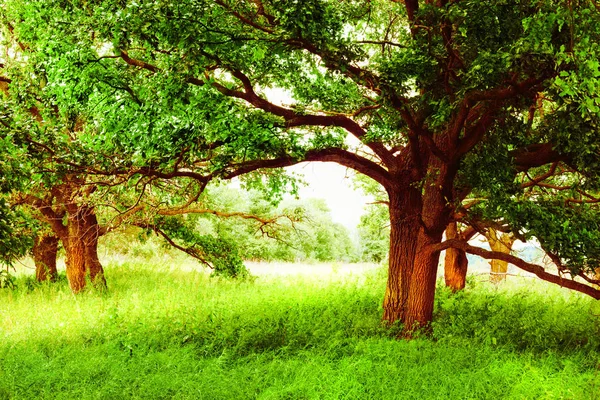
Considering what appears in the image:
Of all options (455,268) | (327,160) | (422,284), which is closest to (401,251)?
(422,284)

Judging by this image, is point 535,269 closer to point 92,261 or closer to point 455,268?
point 455,268

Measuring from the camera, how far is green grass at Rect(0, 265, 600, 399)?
778cm

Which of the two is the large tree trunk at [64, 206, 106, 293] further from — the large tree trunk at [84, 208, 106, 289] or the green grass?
the green grass

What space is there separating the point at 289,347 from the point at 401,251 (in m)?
3.49

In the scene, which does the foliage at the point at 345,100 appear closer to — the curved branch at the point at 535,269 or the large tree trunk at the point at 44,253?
the curved branch at the point at 535,269

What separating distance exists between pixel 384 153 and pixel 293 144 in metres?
2.56

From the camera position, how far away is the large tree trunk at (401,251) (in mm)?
11797

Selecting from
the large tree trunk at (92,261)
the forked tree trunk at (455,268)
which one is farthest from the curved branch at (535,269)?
the large tree trunk at (92,261)

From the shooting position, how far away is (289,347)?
33.3 ft

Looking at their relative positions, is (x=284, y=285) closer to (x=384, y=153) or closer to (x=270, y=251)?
(x=384, y=153)

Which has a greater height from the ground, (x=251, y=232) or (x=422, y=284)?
(x=251, y=232)

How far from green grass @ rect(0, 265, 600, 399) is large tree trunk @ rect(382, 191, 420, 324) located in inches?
23.2

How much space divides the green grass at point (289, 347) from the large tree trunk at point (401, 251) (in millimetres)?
588

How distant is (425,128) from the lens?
32.5 feet
